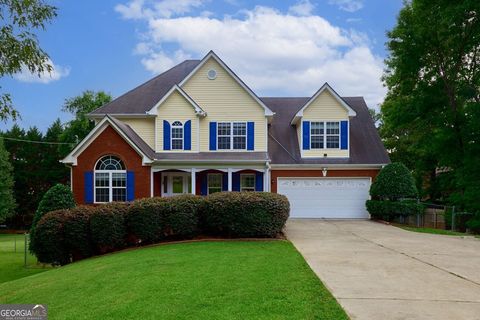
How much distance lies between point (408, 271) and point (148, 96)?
745 inches

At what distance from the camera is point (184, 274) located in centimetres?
836

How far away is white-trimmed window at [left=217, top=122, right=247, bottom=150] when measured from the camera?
22.8 meters

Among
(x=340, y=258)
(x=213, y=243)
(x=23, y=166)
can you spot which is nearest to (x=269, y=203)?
(x=213, y=243)

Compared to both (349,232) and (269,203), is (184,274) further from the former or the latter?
(349,232)

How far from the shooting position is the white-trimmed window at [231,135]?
2283cm

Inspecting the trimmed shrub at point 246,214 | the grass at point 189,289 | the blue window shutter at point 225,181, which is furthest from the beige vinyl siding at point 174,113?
the grass at point 189,289

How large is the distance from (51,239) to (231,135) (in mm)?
11754

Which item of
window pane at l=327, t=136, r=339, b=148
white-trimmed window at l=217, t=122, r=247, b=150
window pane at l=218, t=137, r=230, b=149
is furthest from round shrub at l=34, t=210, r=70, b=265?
window pane at l=327, t=136, r=339, b=148

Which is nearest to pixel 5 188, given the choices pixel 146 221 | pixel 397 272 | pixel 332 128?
pixel 332 128

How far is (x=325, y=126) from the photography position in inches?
929

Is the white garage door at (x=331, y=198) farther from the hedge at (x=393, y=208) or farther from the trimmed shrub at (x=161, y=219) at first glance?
the trimmed shrub at (x=161, y=219)

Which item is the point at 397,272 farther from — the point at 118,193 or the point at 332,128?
the point at 332,128

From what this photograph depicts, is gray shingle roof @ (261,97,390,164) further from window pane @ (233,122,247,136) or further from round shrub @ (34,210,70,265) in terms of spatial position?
round shrub @ (34,210,70,265)

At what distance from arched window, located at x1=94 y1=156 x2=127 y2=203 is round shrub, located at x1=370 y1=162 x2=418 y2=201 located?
13.0 metres
